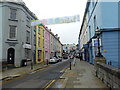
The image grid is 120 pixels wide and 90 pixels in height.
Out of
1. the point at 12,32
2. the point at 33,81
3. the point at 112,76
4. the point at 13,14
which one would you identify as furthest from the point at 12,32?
the point at 112,76

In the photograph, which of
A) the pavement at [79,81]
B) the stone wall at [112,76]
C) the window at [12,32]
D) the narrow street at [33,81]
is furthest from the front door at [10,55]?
the stone wall at [112,76]

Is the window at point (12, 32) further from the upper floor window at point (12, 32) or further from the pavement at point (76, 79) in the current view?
the pavement at point (76, 79)

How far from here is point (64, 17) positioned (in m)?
17.4

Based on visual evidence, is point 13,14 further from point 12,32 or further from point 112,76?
point 112,76

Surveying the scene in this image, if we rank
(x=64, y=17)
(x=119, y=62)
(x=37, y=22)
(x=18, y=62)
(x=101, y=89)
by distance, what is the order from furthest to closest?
(x=18, y=62) → (x=37, y=22) → (x=64, y=17) → (x=119, y=62) → (x=101, y=89)

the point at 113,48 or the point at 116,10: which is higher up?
the point at 116,10

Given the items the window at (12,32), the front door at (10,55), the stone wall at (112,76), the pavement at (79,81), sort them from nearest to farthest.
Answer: the stone wall at (112,76)
the pavement at (79,81)
the front door at (10,55)
the window at (12,32)

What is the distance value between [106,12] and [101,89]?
11.7 m

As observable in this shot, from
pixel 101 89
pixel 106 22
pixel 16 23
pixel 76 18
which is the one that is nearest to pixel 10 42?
pixel 16 23

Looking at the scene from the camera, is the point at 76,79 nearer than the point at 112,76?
No

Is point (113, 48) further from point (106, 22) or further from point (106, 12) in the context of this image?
point (106, 12)

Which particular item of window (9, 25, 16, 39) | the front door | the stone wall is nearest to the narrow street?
the stone wall

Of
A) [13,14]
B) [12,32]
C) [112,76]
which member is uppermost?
[13,14]

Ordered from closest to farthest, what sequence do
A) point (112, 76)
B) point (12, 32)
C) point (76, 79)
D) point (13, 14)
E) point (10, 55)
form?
point (112, 76) → point (76, 79) → point (10, 55) → point (12, 32) → point (13, 14)
